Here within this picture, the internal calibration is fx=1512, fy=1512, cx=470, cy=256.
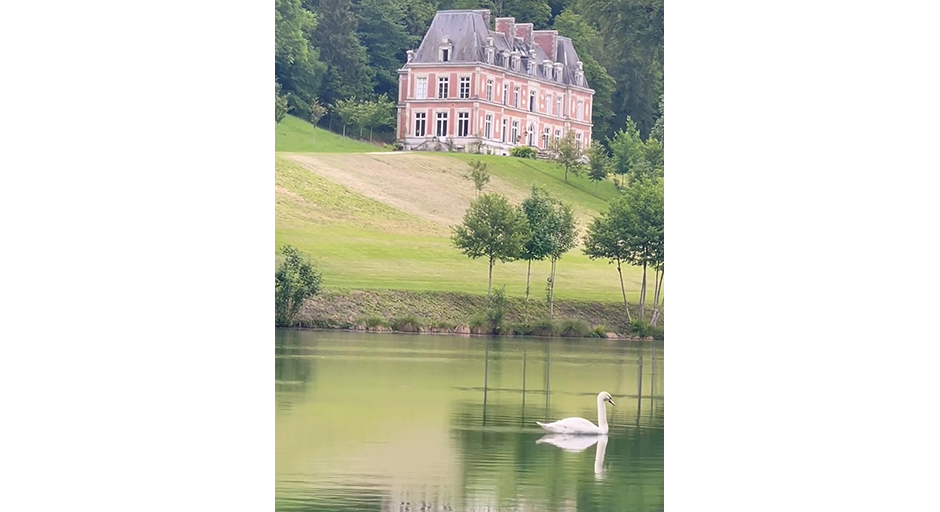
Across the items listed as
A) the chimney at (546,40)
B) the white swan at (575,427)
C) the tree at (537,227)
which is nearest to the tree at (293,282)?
the tree at (537,227)

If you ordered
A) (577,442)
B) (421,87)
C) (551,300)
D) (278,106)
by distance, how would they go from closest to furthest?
(577,442) → (551,300) → (421,87) → (278,106)

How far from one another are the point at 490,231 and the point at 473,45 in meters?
1.38

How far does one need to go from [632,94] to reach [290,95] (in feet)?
8.58

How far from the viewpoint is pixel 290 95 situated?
38.2 feet

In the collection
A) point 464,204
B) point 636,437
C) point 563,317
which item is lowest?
point 636,437

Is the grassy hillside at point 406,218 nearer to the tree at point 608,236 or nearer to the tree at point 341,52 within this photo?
the tree at point 608,236

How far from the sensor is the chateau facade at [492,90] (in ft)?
36.9

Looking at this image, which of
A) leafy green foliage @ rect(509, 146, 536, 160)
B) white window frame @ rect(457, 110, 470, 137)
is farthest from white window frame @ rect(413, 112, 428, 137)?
leafy green foliage @ rect(509, 146, 536, 160)

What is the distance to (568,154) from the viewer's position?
11352 millimetres

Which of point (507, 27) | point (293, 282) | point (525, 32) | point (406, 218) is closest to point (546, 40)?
point (525, 32)

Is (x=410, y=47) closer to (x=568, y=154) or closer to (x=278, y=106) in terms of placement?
(x=278, y=106)

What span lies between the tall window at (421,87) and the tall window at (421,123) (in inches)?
5.0

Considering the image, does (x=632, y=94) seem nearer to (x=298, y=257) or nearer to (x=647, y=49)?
(x=647, y=49)
